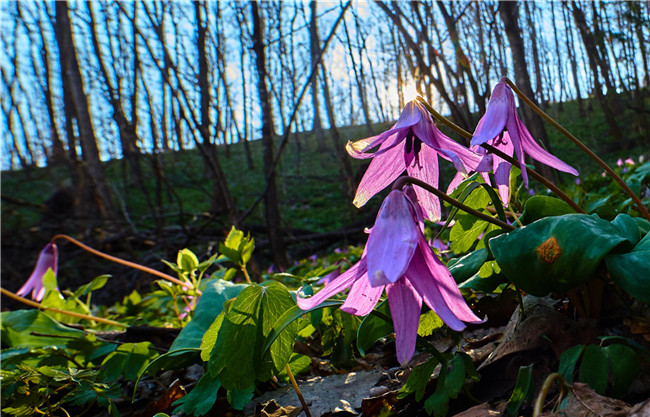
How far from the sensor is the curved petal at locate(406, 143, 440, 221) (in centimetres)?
88

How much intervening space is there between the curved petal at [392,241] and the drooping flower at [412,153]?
17 centimetres

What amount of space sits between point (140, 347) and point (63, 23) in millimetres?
8879

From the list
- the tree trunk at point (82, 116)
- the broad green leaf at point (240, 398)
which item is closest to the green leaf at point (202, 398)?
the broad green leaf at point (240, 398)

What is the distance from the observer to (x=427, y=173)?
0.97 metres

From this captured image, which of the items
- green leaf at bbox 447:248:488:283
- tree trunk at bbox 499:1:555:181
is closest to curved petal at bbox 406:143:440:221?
green leaf at bbox 447:248:488:283

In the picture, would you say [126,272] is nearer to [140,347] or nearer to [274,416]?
[140,347]

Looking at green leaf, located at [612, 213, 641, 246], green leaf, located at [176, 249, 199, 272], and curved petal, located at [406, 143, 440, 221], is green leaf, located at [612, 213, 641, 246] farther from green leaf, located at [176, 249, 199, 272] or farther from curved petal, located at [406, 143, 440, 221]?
green leaf, located at [176, 249, 199, 272]

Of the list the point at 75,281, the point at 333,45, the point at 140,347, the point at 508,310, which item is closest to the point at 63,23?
the point at 75,281

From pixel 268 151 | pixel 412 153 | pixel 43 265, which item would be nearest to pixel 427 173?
pixel 412 153

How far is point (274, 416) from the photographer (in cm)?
92

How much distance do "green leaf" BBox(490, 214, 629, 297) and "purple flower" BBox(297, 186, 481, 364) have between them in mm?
99

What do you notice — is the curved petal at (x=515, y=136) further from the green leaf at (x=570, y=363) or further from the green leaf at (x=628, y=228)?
the green leaf at (x=570, y=363)

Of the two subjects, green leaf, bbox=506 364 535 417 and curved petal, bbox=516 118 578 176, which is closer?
green leaf, bbox=506 364 535 417

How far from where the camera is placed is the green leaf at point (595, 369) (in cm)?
67
